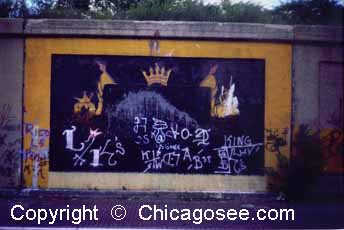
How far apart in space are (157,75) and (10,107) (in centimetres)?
341

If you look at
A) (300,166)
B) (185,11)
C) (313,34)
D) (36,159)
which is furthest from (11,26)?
(300,166)

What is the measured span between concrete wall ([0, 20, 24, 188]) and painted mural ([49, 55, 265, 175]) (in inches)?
30.0

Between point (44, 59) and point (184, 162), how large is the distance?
3.96 metres

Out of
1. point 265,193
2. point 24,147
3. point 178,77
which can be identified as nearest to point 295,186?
point 265,193

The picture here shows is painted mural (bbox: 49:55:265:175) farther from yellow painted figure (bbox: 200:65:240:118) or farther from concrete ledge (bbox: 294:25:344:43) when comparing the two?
concrete ledge (bbox: 294:25:344:43)

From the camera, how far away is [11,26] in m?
10.7

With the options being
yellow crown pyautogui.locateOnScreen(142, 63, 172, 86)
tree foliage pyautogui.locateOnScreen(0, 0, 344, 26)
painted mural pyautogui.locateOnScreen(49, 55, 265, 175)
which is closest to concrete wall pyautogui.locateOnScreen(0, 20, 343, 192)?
painted mural pyautogui.locateOnScreen(49, 55, 265, 175)

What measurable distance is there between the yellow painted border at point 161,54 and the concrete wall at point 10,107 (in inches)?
7.0

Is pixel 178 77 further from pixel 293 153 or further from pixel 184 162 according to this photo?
pixel 293 153

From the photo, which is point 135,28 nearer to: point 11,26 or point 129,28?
point 129,28

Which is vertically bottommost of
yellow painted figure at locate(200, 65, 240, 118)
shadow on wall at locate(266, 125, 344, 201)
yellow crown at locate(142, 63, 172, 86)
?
shadow on wall at locate(266, 125, 344, 201)

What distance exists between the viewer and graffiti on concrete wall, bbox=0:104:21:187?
10.8 m

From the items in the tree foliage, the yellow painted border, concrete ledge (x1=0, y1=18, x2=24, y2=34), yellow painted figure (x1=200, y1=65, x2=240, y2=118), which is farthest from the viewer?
the tree foliage

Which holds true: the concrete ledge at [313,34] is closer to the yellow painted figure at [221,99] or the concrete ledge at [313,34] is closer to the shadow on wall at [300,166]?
the yellow painted figure at [221,99]
